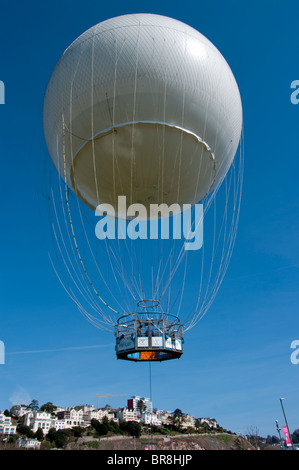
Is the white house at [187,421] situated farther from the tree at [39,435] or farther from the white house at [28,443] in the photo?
the white house at [28,443]

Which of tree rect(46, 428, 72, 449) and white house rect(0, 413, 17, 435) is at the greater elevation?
white house rect(0, 413, 17, 435)

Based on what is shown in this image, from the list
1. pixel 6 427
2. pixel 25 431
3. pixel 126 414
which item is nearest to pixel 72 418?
pixel 126 414

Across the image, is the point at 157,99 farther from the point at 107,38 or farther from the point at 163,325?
the point at 163,325

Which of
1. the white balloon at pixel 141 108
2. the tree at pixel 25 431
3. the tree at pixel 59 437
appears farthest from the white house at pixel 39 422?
the white balloon at pixel 141 108

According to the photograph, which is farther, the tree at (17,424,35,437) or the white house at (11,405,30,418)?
the white house at (11,405,30,418)

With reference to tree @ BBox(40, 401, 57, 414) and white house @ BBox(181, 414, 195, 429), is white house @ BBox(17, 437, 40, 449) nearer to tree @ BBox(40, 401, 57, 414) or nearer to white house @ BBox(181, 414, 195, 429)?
tree @ BBox(40, 401, 57, 414)

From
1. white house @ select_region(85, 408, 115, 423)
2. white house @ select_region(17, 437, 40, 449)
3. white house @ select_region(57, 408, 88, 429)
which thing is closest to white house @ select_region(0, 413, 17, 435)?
white house @ select_region(17, 437, 40, 449)

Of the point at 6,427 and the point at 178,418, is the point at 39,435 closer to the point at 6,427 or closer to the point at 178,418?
the point at 6,427
